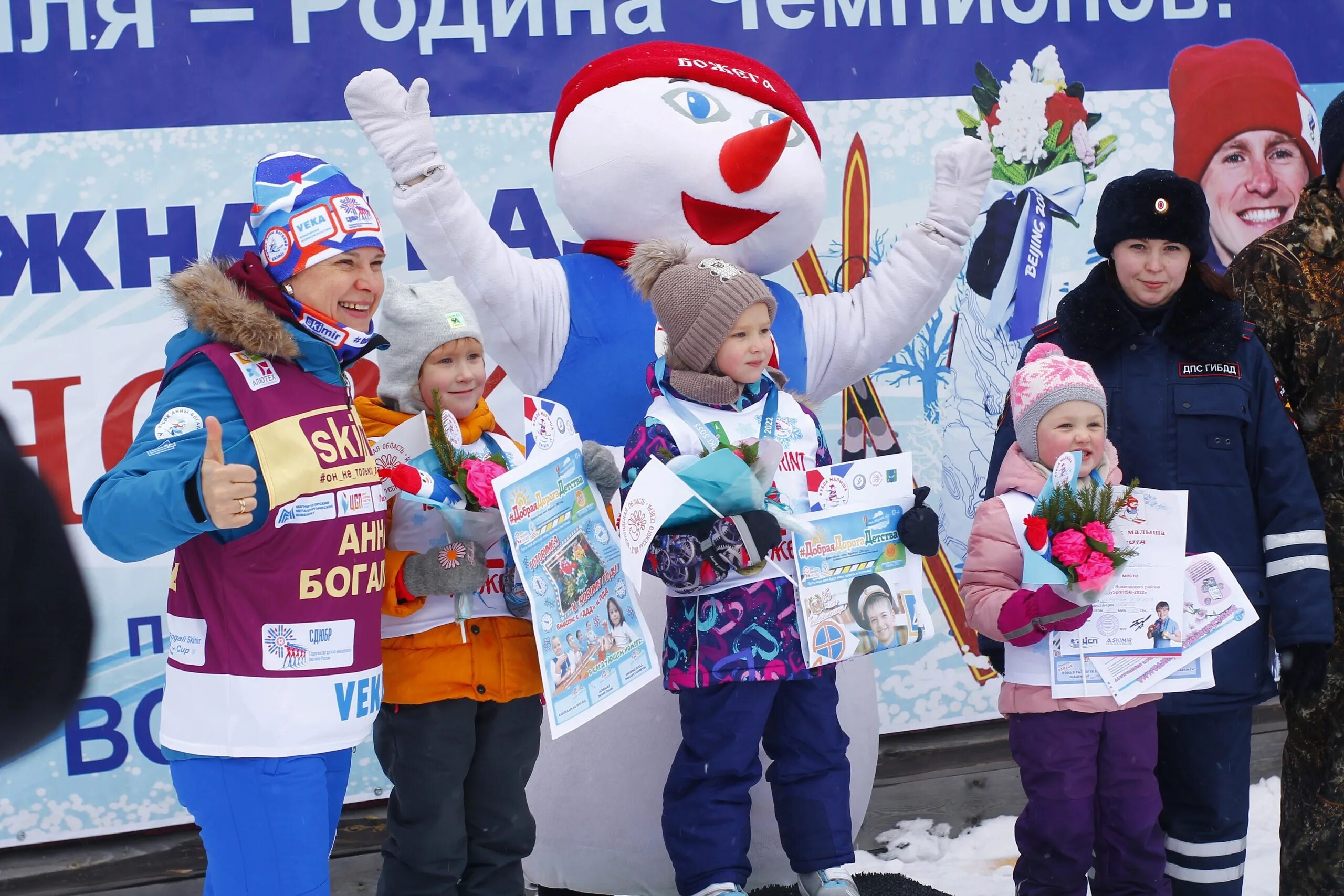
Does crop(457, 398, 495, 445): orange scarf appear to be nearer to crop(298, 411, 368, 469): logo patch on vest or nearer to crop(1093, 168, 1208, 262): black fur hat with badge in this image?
crop(298, 411, 368, 469): logo patch on vest

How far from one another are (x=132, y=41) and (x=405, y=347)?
1457mm

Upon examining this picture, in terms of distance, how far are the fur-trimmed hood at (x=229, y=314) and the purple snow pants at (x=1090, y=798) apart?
66.4 inches

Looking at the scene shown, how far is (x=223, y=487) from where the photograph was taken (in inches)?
81.1

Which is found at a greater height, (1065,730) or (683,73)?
(683,73)

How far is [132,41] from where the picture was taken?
349cm

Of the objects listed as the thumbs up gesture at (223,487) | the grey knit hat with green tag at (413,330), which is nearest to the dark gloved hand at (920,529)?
the grey knit hat with green tag at (413,330)

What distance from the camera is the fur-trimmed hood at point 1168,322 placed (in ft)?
9.43

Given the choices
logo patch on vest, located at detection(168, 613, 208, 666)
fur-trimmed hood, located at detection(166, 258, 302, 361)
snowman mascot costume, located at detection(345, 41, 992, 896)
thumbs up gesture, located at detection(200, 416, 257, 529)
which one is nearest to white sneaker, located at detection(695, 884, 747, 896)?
snowman mascot costume, located at detection(345, 41, 992, 896)

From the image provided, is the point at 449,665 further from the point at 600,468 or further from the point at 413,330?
the point at 413,330

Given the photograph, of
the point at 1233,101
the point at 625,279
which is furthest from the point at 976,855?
the point at 1233,101

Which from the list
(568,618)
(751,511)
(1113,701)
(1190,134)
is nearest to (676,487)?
(751,511)

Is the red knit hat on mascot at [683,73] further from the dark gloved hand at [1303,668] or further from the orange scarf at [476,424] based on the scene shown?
the dark gloved hand at [1303,668]

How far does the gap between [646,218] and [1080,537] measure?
1232mm

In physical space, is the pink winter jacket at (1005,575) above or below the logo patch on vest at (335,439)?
below
